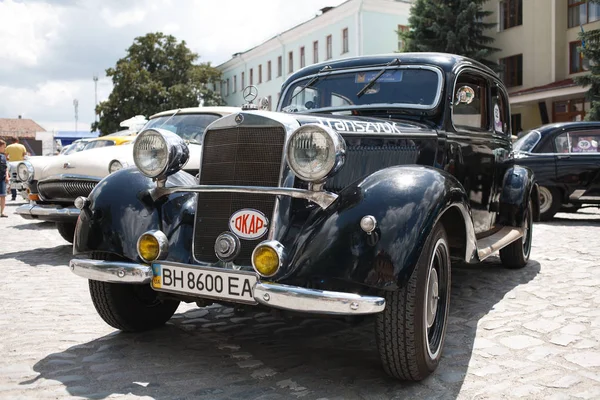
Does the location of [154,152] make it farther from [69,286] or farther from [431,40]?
[431,40]

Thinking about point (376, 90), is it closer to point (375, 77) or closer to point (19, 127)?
point (375, 77)

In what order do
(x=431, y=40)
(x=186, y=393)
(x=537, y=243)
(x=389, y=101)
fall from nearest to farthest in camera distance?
(x=186, y=393)
(x=389, y=101)
(x=537, y=243)
(x=431, y=40)

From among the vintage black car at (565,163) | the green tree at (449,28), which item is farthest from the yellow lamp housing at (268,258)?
the green tree at (449,28)

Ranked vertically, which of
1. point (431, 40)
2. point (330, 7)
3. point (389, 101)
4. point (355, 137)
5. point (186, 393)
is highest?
point (330, 7)

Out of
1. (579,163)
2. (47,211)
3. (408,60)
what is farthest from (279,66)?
(408,60)

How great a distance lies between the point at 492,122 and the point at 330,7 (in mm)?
30248

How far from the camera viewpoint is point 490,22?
Answer: 25.3 meters

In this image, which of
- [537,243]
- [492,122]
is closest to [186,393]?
[492,122]

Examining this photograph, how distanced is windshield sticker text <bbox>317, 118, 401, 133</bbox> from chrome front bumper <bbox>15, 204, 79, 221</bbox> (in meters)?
4.21

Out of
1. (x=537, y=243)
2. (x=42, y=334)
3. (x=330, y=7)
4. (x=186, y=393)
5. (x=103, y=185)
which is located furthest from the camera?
(x=330, y=7)

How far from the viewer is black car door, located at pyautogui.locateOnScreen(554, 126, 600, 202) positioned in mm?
9891

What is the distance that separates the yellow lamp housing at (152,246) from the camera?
3.36 meters

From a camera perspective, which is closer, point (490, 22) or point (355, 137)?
point (355, 137)

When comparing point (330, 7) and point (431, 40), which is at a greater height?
point (330, 7)
